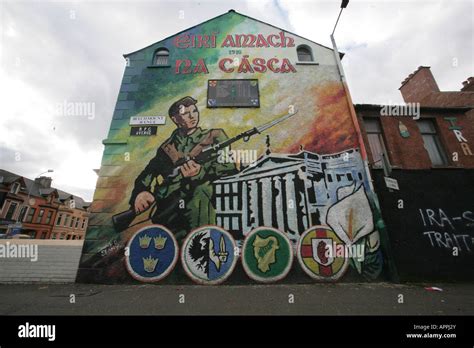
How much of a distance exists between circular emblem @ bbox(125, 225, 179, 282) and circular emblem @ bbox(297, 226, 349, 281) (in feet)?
14.4

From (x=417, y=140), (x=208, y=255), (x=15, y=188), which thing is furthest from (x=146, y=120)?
(x=15, y=188)

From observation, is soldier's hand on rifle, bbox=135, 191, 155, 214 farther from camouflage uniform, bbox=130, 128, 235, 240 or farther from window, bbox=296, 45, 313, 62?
window, bbox=296, 45, 313, 62

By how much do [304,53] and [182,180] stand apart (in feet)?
30.2

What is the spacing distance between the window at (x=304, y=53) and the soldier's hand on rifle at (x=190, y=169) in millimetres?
7811

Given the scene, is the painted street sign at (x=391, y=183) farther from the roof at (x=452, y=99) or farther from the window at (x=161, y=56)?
the window at (x=161, y=56)

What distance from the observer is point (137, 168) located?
7.71 m

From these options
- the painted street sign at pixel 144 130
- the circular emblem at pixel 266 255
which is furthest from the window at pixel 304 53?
the circular emblem at pixel 266 255

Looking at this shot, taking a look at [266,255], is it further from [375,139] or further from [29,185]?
[29,185]

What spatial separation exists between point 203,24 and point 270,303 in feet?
42.6

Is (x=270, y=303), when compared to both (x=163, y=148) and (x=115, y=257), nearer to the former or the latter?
(x=115, y=257)

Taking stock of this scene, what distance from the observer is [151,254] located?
6.60 metres

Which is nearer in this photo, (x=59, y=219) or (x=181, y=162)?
(x=181, y=162)

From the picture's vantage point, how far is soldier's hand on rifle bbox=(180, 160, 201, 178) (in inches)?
300
